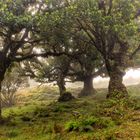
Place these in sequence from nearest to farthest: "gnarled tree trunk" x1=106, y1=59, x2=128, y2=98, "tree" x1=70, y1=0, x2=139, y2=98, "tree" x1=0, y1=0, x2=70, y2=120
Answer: "tree" x1=0, y1=0, x2=70, y2=120, "tree" x1=70, y1=0, x2=139, y2=98, "gnarled tree trunk" x1=106, y1=59, x2=128, y2=98

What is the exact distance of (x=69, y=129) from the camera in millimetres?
19953

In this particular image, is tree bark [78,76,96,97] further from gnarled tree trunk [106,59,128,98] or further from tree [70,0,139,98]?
tree [70,0,139,98]

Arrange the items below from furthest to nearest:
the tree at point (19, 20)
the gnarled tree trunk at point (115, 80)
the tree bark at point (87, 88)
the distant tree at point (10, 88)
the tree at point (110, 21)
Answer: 1. the distant tree at point (10, 88)
2. the tree bark at point (87, 88)
3. the gnarled tree trunk at point (115, 80)
4. the tree at point (110, 21)
5. the tree at point (19, 20)

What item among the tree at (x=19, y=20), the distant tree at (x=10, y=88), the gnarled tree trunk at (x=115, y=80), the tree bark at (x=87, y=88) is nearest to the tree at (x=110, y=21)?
the gnarled tree trunk at (x=115, y=80)

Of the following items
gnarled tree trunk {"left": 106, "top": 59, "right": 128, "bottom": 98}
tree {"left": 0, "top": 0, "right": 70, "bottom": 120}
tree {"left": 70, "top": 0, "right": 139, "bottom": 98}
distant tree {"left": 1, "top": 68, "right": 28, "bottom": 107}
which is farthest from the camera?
distant tree {"left": 1, "top": 68, "right": 28, "bottom": 107}

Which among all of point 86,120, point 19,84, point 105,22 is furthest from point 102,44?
point 19,84

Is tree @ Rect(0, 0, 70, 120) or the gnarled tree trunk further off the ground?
tree @ Rect(0, 0, 70, 120)

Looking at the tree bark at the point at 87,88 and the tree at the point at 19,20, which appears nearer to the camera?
the tree at the point at 19,20

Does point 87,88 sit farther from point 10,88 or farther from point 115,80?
point 115,80

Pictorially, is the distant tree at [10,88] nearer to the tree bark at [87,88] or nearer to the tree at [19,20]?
the tree bark at [87,88]

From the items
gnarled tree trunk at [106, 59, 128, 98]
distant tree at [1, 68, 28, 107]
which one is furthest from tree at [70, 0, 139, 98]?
distant tree at [1, 68, 28, 107]

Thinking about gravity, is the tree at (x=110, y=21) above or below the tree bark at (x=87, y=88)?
above

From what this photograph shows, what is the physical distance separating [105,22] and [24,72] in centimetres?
2134

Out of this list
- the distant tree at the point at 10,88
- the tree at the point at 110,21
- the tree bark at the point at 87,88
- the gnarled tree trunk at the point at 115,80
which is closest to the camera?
the tree at the point at 110,21
